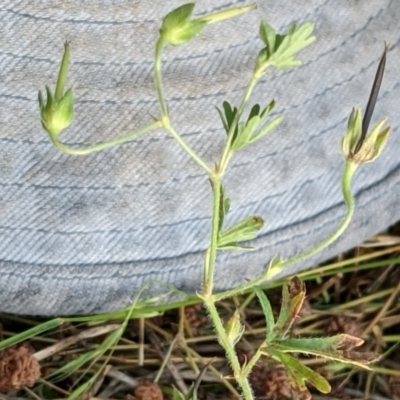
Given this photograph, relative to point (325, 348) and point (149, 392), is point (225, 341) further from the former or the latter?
point (149, 392)

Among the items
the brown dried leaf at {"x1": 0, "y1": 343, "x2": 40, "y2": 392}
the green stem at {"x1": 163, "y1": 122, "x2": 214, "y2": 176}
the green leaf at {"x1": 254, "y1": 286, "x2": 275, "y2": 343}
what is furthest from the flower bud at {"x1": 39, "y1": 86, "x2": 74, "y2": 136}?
the brown dried leaf at {"x1": 0, "y1": 343, "x2": 40, "y2": 392}

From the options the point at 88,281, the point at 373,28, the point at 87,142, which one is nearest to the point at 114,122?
the point at 87,142

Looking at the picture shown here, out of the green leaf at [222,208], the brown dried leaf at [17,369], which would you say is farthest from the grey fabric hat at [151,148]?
the green leaf at [222,208]

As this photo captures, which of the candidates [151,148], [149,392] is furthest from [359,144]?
[149,392]

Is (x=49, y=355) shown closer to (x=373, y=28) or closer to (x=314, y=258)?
(x=314, y=258)

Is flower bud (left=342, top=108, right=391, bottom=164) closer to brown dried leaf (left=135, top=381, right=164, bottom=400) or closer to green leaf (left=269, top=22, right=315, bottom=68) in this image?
green leaf (left=269, top=22, right=315, bottom=68)
